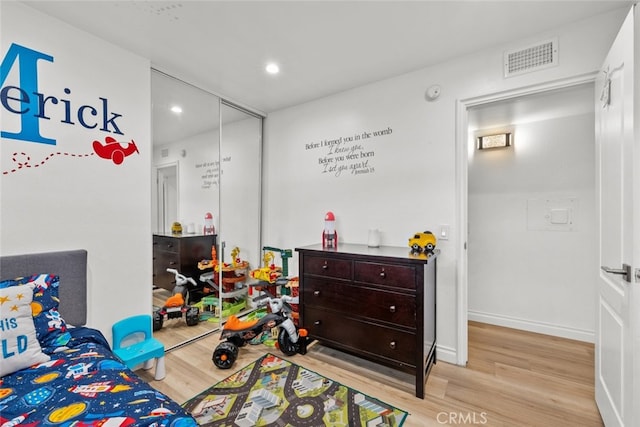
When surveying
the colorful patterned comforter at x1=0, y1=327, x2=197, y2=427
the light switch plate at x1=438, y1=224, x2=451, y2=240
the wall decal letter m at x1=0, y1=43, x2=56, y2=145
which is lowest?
the colorful patterned comforter at x1=0, y1=327, x2=197, y2=427

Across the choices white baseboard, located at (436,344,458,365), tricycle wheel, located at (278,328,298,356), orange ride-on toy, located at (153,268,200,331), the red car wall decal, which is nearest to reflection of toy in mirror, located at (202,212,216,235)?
orange ride-on toy, located at (153,268,200,331)

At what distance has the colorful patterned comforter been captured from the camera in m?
1.02

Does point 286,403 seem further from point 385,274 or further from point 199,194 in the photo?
point 199,194

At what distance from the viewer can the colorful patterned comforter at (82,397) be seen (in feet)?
3.34

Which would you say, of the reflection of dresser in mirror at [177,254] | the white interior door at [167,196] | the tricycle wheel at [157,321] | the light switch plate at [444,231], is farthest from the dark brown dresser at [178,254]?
the light switch plate at [444,231]

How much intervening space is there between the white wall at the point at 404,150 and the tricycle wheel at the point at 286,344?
1111 mm

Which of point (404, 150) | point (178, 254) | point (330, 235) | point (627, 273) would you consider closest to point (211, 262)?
point (178, 254)

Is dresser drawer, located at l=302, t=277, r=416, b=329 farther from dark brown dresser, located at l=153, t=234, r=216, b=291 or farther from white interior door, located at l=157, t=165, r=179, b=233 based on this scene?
white interior door, located at l=157, t=165, r=179, b=233

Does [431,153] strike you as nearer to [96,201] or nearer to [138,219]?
[138,219]

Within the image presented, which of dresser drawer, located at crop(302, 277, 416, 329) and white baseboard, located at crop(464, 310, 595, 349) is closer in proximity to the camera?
dresser drawer, located at crop(302, 277, 416, 329)

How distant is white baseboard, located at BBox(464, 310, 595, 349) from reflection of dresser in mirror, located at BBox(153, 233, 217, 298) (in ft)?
10.8

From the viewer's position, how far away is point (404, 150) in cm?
263

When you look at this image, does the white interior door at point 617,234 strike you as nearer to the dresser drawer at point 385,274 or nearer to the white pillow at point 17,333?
the dresser drawer at point 385,274

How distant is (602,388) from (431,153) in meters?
1.97
